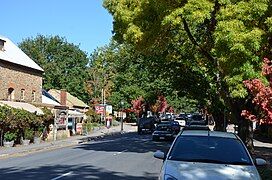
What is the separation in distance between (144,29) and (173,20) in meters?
2.98

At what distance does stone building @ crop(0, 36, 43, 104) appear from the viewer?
40.5m

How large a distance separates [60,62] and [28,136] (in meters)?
70.3

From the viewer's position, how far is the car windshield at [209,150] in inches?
352

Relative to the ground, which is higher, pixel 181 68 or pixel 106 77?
pixel 106 77

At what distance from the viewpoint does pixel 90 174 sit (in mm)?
15945

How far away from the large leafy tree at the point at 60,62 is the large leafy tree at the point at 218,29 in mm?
73412

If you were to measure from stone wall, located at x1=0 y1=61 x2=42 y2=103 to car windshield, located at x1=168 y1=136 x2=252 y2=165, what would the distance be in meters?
32.1

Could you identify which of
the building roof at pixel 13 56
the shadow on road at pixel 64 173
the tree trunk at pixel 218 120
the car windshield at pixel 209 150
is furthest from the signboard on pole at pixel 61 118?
the car windshield at pixel 209 150

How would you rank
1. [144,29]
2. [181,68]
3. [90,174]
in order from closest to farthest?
[90,174] → [144,29] → [181,68]

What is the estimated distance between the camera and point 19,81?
A: 4328 centimetres

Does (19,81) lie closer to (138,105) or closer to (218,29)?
(218,29)

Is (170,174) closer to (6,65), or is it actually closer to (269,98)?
(269,98)

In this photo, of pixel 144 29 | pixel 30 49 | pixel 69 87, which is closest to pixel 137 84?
pixel 69 87

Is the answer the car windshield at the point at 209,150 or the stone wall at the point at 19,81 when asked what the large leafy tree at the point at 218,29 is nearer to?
the car windshield at the point at 209,150
